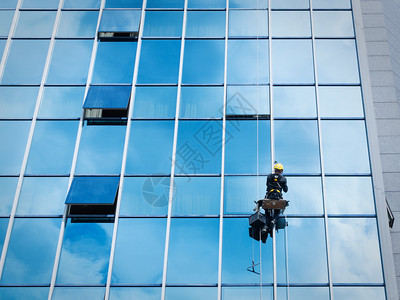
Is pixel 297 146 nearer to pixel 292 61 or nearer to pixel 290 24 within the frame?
pixel 292 61

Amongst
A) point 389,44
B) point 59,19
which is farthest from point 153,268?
point 389,44

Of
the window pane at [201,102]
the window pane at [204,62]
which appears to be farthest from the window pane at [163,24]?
the window pane at [201,102]

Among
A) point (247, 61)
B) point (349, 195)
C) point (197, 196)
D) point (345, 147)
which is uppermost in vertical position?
point (247, 61)

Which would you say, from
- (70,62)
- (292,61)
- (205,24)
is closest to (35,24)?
(70,62)

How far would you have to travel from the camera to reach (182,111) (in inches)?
671

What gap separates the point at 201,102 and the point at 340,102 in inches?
185

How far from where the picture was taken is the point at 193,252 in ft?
48.9

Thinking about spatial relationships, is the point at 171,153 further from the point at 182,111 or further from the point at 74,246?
the point at 74,246

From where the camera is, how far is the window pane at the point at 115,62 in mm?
17719

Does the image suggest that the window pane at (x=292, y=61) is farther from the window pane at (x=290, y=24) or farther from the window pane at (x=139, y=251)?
the window pane at (x=139, y=251)

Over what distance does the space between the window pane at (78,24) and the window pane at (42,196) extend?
229 inches

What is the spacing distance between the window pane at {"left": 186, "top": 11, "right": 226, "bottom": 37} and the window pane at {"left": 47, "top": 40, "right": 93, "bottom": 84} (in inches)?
147

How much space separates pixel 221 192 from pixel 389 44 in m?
9.52

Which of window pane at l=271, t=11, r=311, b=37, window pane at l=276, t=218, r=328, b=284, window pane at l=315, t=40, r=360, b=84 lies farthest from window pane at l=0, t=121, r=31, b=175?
window pane at l=315, t=40, r=360, b=84
